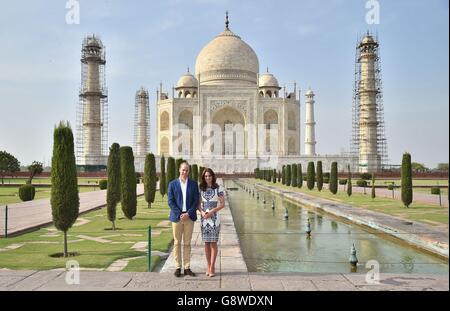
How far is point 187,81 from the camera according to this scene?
150ft

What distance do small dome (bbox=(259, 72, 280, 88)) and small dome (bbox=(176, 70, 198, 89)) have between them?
684cm

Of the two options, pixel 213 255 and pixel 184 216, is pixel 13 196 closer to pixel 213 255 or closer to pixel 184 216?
pixel 184 216

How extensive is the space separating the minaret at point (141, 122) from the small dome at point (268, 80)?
473 inches

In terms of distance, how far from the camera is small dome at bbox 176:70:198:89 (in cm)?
4544

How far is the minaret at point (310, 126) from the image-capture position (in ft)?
136

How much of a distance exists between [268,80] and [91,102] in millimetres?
18155

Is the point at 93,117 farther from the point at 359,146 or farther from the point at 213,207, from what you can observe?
the point at 213,207

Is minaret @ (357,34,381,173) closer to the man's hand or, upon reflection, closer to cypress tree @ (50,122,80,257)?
cypress tree @ (50,122,80,257)

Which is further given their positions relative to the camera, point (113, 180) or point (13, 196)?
point (13, 196)

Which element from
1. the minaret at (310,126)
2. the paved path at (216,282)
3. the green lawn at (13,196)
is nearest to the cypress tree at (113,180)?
the paved path at (216,282)

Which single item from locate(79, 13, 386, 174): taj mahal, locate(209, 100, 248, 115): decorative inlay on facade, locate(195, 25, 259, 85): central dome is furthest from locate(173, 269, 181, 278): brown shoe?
locate(195, 25, 259, 85): central dome

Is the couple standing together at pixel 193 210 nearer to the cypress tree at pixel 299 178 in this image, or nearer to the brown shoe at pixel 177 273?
the brown shoe at pixel 177 273

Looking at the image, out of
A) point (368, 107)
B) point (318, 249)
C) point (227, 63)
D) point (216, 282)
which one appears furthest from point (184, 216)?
point (227, 63)
